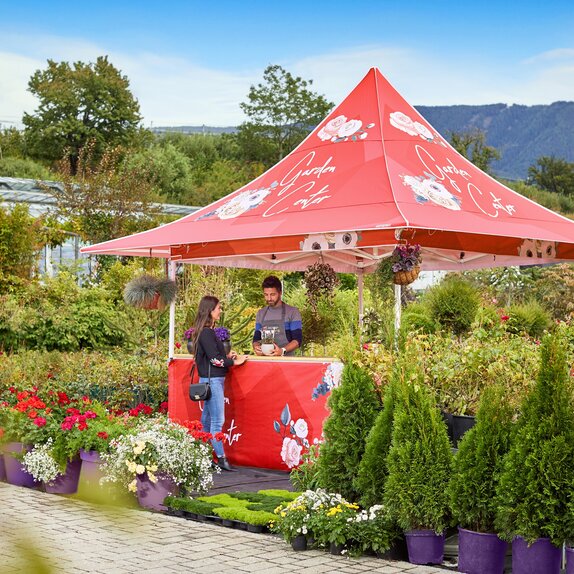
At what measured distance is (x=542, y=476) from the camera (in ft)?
16.0

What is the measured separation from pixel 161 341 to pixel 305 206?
4872 mm

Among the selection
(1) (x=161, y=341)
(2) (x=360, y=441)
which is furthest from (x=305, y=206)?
(1) (x=161, y=341)

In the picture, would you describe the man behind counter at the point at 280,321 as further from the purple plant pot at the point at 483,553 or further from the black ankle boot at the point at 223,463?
A: the purple plant pot at the point at 483,553

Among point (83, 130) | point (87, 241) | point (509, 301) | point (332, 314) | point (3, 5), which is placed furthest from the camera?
point (83, 130)

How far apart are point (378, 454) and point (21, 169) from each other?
40.0 m

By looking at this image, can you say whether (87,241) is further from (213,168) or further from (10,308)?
(213,168)

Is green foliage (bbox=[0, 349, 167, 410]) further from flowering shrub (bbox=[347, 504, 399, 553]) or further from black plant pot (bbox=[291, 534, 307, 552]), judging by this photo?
flowering shrub (bbox=[347, 504, 399, 553])

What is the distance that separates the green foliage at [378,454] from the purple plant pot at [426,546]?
0.38m

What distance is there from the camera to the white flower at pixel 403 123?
9.57 m

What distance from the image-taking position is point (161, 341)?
42.6 ft

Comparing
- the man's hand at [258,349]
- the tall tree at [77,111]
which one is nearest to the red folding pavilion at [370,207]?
the man's hand at [258,349]

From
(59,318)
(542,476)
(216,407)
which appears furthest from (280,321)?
(59,318)

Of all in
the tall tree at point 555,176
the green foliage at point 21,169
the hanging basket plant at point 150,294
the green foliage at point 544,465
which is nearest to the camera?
the green foliage at point 544,465

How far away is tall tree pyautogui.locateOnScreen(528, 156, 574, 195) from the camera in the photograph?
66.3 meters
